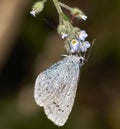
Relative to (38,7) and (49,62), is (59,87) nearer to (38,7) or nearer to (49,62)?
(38,7)

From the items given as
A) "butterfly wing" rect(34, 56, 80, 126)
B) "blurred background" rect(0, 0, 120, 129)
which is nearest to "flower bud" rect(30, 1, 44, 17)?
"butterfly wing" rect(34, 56, 80, 126)

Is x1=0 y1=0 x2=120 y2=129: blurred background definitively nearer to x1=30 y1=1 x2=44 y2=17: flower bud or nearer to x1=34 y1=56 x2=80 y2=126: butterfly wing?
x1=34 y1=56 x2=80 y2=126: butterfly wing

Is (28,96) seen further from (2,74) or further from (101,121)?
(101,121)

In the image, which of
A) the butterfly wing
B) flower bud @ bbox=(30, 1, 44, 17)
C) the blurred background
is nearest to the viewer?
flower bud @ bbox=(30, 1, 44, 17)

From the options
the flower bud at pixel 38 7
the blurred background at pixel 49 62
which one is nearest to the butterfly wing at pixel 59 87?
the flower bud at pixel 38 7

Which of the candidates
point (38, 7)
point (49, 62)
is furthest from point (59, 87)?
point (49, 62)

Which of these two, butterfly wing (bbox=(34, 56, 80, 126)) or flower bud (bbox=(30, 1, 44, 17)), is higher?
flower bud (bbox=(30, 1, 44, 17))

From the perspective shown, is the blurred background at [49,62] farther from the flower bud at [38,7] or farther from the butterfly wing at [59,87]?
the flower bud at [38,7]
